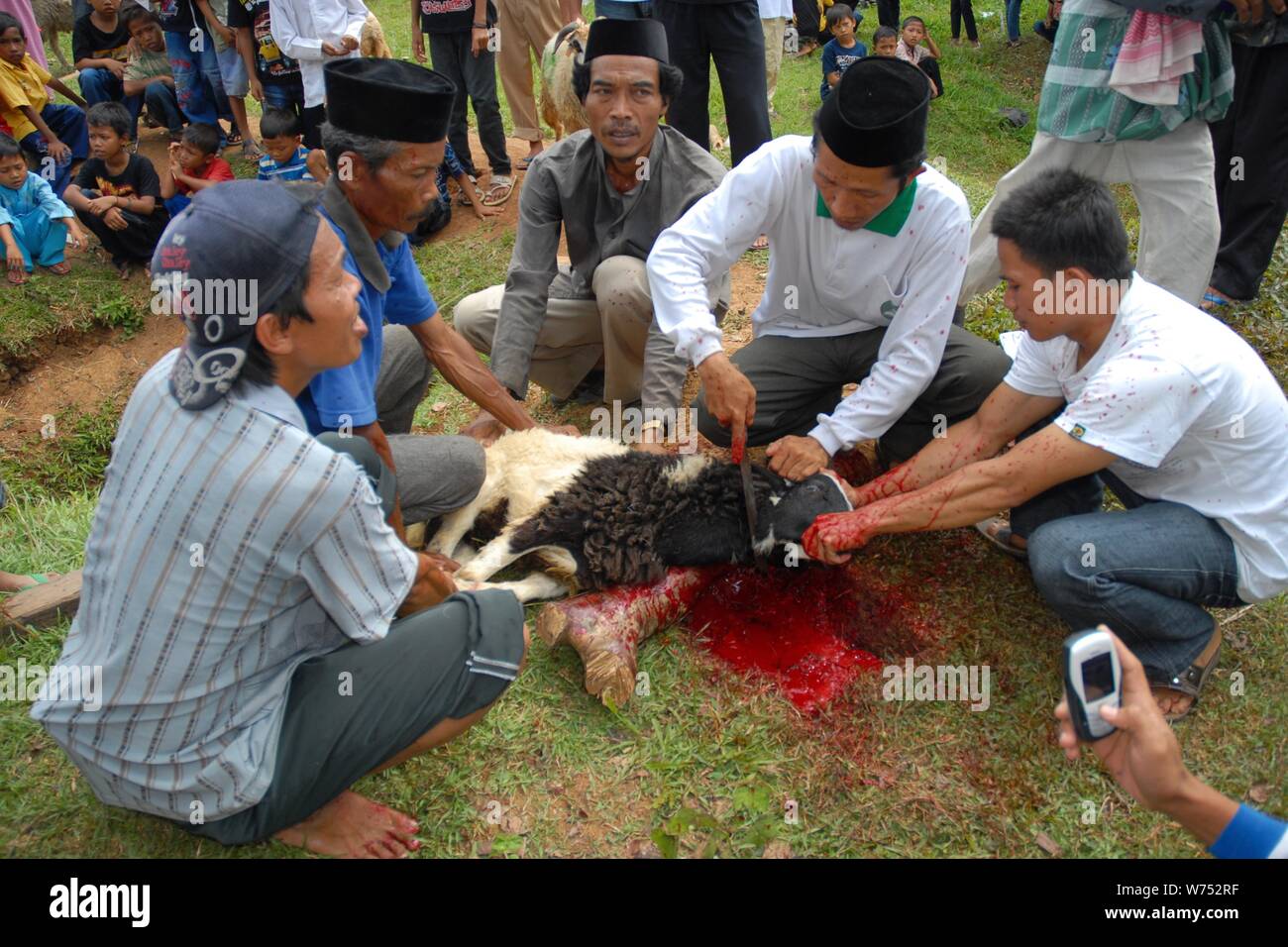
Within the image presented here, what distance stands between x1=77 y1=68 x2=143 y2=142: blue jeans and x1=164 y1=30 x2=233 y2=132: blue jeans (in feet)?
2.16

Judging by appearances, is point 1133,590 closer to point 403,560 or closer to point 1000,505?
point 1000,505

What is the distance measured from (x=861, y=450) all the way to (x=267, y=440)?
10.2 feet

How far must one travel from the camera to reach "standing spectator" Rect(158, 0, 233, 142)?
894 centimetres

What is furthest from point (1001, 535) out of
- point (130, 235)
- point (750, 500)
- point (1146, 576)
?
point (130, 235)

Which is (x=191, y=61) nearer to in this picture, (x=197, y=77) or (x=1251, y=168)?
(x=197, y=77)

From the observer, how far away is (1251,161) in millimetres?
5035

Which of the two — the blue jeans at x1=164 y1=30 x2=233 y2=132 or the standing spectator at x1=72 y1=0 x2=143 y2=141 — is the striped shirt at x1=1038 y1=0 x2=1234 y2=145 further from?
the standing spectator at x1=72 y1=0 x2=143 y2=141

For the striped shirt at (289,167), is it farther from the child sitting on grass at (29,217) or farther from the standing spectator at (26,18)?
the standing spectator at (26,18)

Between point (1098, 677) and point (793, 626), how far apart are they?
5.60 feet

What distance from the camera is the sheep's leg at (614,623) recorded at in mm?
3213

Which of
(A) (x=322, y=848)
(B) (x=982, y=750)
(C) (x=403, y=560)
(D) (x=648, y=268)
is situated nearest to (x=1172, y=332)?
(B) (x=982, y=750)

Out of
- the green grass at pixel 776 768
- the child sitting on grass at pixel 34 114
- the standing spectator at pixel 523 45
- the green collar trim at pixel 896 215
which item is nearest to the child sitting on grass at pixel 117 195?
the child sitting on grass at pixel 34 114

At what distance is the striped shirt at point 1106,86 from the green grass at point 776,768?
239 centimetres

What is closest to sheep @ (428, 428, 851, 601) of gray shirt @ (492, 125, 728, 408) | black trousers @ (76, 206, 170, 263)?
gray shirt @ (492, 125, 728, 408)
